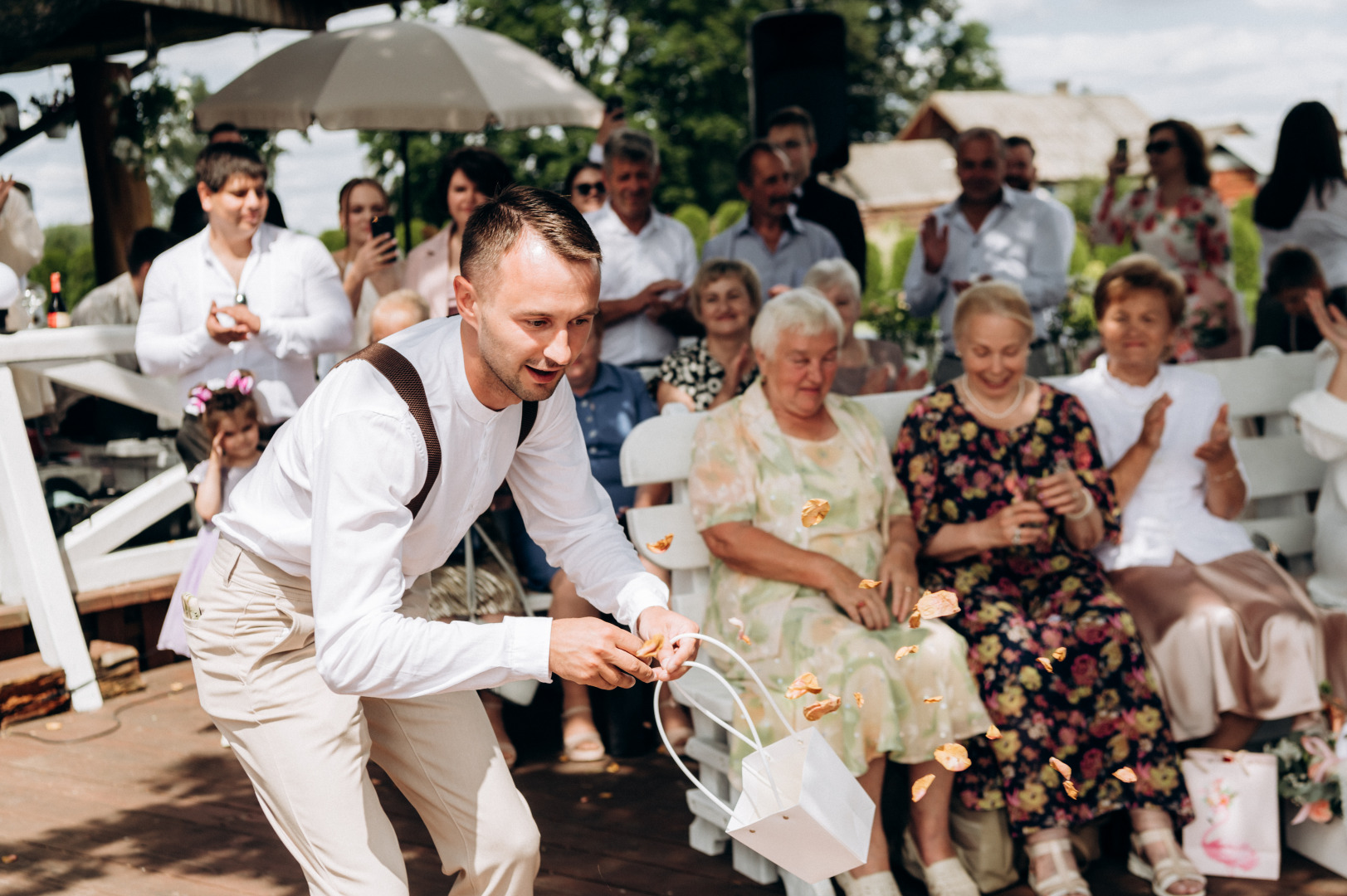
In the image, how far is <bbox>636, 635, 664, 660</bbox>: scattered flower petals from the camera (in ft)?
6.58

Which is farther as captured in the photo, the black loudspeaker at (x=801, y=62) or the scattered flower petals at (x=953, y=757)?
the black loudspeaker at (x=801, y=62)

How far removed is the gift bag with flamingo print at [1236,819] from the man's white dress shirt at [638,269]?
117 inches

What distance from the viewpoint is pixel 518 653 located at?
1991 millimetres

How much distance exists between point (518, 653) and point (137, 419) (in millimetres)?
4879

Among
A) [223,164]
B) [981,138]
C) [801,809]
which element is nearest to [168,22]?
[223,164]

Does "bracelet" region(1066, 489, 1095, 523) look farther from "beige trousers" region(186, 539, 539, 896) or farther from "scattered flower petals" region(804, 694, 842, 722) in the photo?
"beige trousers" region(186, 539, 539, 896)

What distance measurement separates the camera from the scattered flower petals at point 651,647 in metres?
2.01

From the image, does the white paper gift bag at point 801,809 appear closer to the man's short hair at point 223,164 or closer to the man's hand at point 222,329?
the man's hand at point 222,329

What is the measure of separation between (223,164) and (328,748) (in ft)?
9.32

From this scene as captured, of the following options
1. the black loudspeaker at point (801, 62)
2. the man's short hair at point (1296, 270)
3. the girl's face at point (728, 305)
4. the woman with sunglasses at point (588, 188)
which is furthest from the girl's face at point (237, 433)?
the black loudspeaker at point (801, 62)

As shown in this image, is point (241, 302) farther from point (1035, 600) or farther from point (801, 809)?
point (801, 809)

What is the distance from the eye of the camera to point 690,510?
3.87 m

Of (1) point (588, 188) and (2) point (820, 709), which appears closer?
(2) point (820, 709)

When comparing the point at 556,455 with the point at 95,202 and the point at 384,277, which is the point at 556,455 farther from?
the point at 95,202
